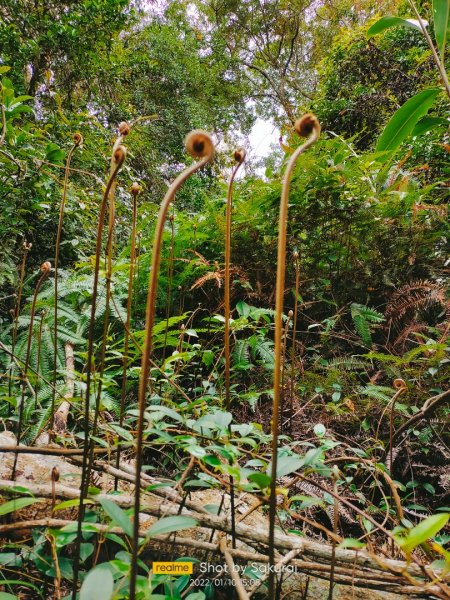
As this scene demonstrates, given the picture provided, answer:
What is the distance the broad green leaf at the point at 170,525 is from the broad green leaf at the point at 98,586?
0.18ft

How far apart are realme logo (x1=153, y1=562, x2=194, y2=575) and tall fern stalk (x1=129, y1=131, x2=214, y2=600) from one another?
0.23 metres

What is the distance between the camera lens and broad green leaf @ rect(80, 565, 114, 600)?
336mm

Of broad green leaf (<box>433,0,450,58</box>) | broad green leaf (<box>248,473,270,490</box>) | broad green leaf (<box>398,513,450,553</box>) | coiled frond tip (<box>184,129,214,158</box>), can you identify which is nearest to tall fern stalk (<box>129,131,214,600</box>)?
coiled frond tip (<box>184,129,214,158</box>)

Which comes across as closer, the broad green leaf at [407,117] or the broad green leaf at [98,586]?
the broad green leaf at [98,586]

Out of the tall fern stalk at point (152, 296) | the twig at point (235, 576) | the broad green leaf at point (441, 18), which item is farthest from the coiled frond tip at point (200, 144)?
the broad green leaf at point (441, 18)

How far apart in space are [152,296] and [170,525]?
283 millimetres

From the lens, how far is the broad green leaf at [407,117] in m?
0.96

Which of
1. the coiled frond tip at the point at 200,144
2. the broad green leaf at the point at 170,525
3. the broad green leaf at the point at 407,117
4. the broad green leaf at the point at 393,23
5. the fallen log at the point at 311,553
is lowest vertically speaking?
the fallen log at the point at 311,553

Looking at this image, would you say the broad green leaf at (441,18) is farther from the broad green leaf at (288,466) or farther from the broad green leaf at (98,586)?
the broad green leaf at (98,586)

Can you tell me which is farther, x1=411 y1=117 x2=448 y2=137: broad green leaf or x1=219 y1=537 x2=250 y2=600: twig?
x1=411 y1=117 x2=448 y2=137: broad green leaf

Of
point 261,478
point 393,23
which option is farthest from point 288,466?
point 393,23

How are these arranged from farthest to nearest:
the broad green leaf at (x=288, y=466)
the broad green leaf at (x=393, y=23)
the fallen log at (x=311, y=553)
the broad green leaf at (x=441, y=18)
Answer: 1. the broad green leaf at (x=393, y=23)
2. the broad green leaf at (x=441, y=18)
3. the fallen log at (x=311, y=553)
4. the broad green leaf at (x=288, y=466)

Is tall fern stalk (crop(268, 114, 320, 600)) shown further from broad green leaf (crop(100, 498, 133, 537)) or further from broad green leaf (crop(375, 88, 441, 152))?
broad green leaf (crop(375, 88, 441, 152))

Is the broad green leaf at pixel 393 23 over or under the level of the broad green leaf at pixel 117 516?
over
